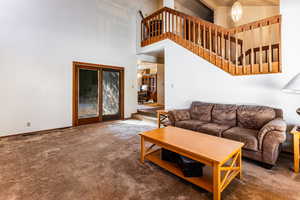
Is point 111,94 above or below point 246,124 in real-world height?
above

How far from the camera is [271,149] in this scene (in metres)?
2.13

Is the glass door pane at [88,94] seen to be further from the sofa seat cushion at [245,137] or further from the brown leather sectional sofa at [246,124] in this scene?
the sofa seat cushion at [245,137]

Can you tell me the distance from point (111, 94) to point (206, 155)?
454 centimetres

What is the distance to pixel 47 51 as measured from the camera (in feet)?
13.7

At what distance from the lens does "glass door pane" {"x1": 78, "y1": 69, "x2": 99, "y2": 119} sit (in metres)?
4.85

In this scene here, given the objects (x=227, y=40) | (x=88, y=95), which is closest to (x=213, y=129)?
(x=227, y=40)

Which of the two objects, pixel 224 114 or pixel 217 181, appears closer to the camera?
pixel 217 181

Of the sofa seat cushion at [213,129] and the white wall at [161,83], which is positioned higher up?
the white wall at [161,83]

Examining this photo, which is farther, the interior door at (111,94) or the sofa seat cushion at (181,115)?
the interior door at (111,94)

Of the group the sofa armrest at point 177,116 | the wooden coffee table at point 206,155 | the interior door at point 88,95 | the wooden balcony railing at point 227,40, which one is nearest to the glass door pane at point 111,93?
the interior door at point 88,95

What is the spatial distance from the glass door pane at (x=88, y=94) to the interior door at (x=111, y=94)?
0.26 meters

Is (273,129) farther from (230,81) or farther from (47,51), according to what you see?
(47,51)

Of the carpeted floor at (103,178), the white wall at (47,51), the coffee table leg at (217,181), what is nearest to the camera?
the coffee table leg at (217,181)

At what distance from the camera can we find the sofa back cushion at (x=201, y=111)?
134 inches
